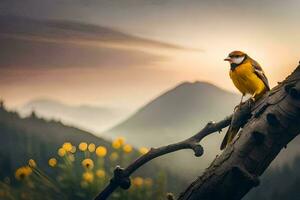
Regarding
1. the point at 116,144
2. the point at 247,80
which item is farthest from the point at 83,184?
the point at 247,80

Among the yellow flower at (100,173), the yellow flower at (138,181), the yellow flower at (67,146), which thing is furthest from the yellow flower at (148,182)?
the yellow flower at (67,146)

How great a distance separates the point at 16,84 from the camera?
1.54 meters

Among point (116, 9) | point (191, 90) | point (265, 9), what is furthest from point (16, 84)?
point (265, 9)

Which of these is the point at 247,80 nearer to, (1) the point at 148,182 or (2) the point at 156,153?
(2) the point at 156,153

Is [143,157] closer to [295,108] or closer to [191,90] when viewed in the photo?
[191,90]

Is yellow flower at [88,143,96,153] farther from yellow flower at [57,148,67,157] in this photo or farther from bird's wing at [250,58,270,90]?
bird's wing at [250,58,270,90]

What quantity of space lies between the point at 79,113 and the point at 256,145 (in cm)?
60

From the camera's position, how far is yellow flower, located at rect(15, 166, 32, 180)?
4.82 feet

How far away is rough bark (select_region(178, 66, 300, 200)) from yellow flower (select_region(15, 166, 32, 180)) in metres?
0.54

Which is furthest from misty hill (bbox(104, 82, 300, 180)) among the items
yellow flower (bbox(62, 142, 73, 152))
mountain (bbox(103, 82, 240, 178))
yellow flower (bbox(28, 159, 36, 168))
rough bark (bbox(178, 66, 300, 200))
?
rough bark (bbox(178, 66, 300, 200))

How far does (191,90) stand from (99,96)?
26cm

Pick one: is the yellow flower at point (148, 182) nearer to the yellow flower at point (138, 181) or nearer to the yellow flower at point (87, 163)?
the yellow flower at point (138, 181)

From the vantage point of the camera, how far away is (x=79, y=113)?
1.53m

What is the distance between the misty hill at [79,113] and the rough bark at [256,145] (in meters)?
0.46
